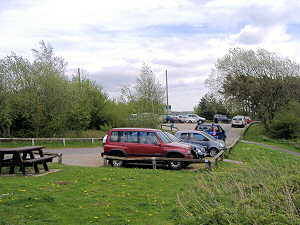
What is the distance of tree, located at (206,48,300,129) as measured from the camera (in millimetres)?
35044

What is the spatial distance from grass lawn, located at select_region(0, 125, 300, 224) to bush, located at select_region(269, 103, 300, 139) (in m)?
26.5

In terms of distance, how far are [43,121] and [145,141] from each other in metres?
14.7

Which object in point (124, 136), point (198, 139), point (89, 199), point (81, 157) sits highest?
point (124, 136)

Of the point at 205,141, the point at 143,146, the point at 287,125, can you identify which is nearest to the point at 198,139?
the point at 205,141

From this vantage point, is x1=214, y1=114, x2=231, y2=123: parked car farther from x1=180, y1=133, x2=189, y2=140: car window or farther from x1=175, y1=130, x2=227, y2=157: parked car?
x1=180, y1=133, x2=189, y2=140: car window

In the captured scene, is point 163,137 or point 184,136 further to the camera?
point 184,136

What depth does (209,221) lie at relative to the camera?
5.43 m

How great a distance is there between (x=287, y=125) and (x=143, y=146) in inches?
960

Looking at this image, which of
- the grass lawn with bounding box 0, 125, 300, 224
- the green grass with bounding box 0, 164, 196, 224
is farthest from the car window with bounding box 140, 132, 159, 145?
the grass lawn with bounding box 0, 125, 300, 224

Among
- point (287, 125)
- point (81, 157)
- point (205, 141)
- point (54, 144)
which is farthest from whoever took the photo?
point (287, 125)

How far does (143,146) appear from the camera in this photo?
13805mm

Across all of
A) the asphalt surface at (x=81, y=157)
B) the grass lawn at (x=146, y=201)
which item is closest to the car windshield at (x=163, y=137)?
the asphalt surface at (x=81, y=157)

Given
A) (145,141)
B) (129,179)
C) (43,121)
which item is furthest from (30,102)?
(129,179)

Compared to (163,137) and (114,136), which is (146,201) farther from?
(114,136)
